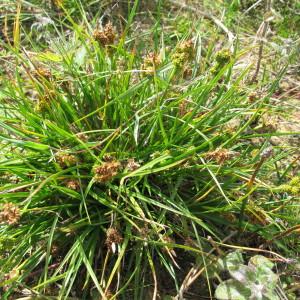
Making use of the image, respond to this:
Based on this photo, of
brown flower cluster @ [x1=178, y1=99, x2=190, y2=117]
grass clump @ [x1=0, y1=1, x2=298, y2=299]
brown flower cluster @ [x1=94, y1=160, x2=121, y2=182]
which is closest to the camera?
brown flower cluster @ [x1=94, y1=160, x2=121, y2=182]

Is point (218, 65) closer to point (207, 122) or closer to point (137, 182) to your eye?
point (207, 122)

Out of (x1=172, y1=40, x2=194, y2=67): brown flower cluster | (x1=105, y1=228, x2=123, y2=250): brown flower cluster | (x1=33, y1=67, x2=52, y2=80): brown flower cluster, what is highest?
(x1=172, y1=40, x2=194, y2=67): brown flower cluster

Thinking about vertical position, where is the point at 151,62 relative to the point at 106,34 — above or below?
below

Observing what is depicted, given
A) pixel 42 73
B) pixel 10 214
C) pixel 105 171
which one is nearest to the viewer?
pixel 10 214

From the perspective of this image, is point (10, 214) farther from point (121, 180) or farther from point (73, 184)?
point (121, 180)

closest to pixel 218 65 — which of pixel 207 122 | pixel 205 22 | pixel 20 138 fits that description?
pixel 207 122

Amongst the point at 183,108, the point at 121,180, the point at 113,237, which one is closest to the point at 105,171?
the point at 121,180

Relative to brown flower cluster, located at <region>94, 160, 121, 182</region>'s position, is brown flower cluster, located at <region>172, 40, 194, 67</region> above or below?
above

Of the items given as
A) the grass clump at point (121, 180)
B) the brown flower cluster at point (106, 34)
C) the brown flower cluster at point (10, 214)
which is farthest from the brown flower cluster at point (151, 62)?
the brown flower cluster at point (10, 214)

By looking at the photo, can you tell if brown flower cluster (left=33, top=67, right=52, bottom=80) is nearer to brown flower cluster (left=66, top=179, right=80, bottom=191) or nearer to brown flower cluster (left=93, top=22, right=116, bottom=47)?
brown flower cluster (left=93, top=22, right=116, bottom=47)

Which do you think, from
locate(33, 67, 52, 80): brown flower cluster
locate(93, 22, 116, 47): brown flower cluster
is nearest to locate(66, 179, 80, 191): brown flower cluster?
locate(33, 67, 52, 80): brown flower cluster
